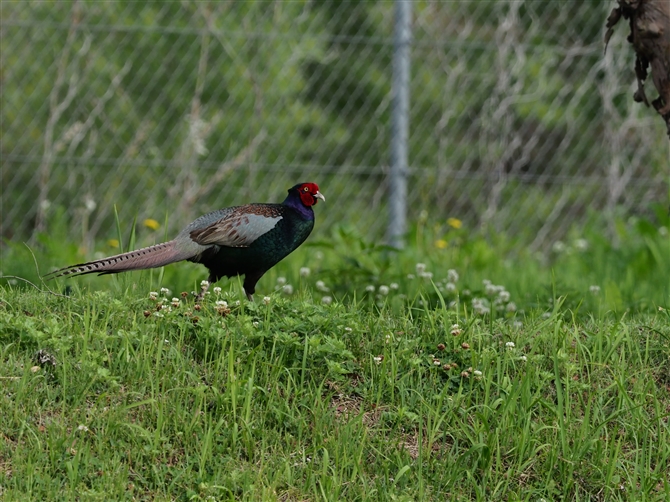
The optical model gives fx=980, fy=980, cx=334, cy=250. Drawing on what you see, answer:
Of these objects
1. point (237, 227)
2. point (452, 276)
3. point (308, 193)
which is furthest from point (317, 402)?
point (452, 276)

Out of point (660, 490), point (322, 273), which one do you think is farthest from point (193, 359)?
point (322, 273)

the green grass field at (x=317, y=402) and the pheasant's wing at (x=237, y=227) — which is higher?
the pheasant's wing at (x=237, y=227)

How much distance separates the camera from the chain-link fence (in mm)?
8516

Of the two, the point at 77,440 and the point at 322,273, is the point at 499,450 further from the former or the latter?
the point at 322,273

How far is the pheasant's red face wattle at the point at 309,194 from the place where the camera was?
5.15 metres

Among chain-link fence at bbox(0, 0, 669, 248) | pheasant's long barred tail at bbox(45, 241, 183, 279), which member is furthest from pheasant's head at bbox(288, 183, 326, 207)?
chain-link fence at bbox(0, 0, 669, 248)

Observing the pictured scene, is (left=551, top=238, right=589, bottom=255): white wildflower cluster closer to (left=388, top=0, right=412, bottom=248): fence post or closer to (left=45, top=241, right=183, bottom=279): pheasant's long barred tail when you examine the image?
(left=388, top=0, right=412, bottom=248): fence post

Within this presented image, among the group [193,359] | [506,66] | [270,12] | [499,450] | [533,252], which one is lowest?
[533,252]

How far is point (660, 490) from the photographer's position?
3660 mm

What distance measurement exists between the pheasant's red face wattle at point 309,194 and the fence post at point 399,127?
262 centimetres

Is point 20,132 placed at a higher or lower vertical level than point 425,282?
higher

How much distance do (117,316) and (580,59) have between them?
697 cm

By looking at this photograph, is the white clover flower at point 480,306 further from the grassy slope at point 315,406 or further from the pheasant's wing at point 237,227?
the pheasant's wing at point 237,227

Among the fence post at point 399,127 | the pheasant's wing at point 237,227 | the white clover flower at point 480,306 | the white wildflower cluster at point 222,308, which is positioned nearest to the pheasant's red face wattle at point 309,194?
the pheasant's wing at point 237,227
